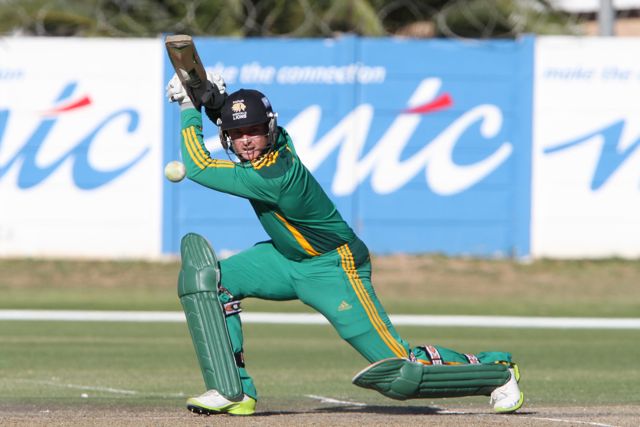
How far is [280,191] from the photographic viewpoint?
6.64m

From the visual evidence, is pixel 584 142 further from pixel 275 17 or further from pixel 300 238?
pixel 300 238

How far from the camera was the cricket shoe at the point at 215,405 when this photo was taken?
6.77m

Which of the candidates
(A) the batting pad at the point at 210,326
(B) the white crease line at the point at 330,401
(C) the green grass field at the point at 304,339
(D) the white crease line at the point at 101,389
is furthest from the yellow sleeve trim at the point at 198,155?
(D) the white crease line at the point at 101,389

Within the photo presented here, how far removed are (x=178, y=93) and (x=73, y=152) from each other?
9.02m

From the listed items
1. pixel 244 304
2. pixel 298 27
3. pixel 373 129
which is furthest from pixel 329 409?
pixel 298 27

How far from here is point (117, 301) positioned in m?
14.7

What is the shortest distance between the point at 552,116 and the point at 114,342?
22.9 feet

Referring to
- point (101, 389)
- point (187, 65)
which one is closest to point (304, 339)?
point (101, 389)

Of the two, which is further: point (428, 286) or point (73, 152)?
point (73, 152)

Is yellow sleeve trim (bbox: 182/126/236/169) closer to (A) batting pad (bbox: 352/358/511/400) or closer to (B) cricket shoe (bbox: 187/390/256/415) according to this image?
(B) cricket shoe (bbox: 187/390/256/415)

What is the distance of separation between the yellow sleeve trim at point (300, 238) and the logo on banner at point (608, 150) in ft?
31.8

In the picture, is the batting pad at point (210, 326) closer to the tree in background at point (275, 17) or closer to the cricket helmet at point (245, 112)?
the cricket helmet at point (245, 112)

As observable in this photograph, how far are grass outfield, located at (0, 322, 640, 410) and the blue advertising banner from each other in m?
3.14

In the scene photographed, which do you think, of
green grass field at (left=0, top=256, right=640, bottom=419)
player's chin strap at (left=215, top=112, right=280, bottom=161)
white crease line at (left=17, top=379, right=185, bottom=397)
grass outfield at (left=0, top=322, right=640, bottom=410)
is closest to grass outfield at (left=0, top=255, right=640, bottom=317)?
green grass field at (left=0, top=256, right=640, bottom=419)
